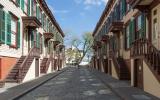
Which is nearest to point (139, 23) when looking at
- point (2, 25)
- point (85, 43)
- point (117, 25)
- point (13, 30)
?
point (2, 25)

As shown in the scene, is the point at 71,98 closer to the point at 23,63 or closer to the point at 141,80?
the point at 141,80

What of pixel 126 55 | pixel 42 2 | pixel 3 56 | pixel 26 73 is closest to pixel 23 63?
pixel 26 73

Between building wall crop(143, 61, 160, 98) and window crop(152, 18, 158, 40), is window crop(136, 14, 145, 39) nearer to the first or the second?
→ window crop(152, 18, 158, 40)

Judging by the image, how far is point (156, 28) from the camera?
1872 centimetres

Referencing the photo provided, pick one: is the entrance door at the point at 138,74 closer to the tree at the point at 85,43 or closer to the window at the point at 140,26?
the window at the point at 140,26

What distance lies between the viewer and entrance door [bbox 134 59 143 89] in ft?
64.6

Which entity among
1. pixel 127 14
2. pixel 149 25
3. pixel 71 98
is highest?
pixel 127 14

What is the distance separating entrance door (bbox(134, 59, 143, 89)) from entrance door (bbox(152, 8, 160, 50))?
1.46 meters

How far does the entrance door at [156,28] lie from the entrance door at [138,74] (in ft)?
4.79

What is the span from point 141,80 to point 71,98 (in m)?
5.26

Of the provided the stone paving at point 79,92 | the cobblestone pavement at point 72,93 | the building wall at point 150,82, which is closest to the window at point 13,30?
the stone paving at point 79,92

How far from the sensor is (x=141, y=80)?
19.7m

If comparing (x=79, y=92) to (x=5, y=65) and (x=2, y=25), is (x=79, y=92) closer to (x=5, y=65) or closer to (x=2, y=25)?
(x=2, y=25)

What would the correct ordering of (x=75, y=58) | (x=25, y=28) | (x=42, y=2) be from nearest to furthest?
1. (x=25, y=28)
2. (x=42, y=2)
3. (x=75, y=58)
